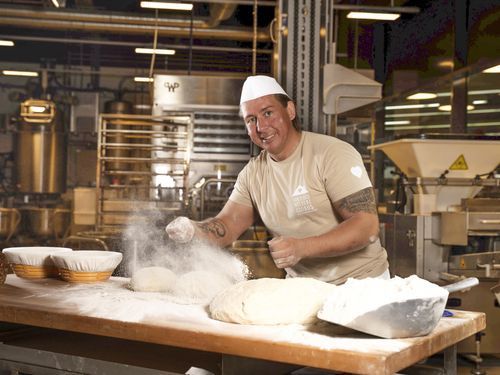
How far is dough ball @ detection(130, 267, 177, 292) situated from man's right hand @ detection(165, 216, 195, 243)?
28 cm

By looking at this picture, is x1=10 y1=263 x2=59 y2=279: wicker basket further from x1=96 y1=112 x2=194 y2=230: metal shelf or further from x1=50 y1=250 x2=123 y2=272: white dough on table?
x1=96 y1=112 x2=194 y2=230: metal shelf

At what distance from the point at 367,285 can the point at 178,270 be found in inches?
51.4

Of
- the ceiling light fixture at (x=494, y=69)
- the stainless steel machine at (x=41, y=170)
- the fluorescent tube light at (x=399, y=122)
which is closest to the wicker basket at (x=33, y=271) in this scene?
the ceiling light fixture at (x=494, y=69)

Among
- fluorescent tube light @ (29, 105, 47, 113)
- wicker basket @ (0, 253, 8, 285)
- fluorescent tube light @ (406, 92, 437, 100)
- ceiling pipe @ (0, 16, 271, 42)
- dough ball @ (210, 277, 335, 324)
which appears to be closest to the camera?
dough ball @ (210, 277, 335, 324)

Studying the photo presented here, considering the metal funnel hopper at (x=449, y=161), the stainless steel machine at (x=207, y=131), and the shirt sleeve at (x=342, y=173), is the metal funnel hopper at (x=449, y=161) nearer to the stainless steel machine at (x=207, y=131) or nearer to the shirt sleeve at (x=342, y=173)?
the shirt sleeve at (x=342, y=173)

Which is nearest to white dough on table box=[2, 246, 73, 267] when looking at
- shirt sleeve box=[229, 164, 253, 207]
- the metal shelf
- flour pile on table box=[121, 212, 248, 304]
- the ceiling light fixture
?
flour pile on table box=[121, 212, 248, 304]

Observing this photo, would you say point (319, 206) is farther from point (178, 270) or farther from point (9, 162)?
point (9, 162)

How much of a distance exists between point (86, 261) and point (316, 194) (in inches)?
38.8

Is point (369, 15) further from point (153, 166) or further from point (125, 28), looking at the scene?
point (125, 28)

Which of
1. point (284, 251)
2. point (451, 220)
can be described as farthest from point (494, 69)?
point (284, 251)

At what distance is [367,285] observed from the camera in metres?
1.70

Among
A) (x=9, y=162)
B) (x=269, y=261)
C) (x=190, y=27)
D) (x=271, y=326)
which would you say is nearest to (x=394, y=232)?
(x=269, y=261)

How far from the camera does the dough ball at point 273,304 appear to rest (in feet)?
5.90

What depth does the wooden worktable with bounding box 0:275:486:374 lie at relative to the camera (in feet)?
5.01
